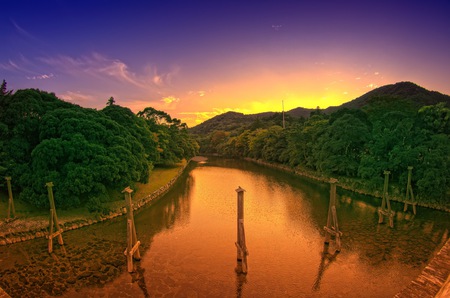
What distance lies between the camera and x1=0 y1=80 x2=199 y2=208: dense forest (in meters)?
19.0

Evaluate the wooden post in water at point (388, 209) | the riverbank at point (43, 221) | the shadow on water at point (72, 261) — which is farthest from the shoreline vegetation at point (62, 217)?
the wooden post in water at point (388, 209)

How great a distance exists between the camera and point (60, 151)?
19516 mm

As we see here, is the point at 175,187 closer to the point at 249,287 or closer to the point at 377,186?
the point at 377,186

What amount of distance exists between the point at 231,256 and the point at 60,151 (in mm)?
13302

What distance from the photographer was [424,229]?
18.4m

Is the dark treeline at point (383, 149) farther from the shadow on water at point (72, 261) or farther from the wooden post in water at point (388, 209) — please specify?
the shadow on water at point (72, 261)

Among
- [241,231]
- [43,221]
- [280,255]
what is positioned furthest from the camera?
[43,221]

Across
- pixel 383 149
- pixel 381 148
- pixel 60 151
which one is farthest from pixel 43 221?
pixel 383 149

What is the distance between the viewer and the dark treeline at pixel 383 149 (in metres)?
21.9

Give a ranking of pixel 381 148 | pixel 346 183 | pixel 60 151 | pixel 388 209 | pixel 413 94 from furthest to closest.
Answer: pixel 413 94 < pixel 346 183 < pixel 381 148 < pixel 60 151 < pixel 388 209

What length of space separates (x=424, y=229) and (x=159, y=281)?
648 inches

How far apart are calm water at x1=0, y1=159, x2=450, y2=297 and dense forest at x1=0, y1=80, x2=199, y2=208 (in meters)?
2.94

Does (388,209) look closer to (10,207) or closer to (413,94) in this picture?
(10,207)

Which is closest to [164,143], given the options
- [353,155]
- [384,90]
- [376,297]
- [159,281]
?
[353,155]
